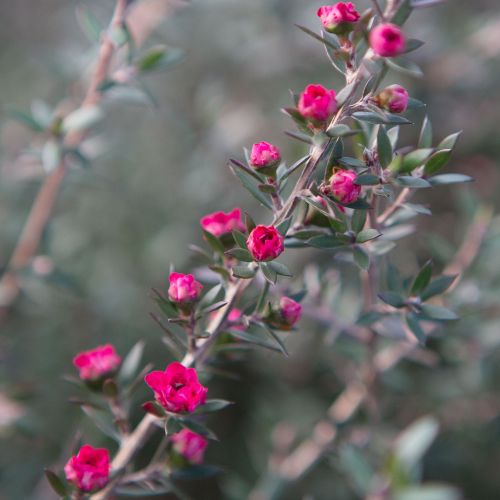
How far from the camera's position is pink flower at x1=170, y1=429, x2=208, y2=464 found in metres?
0.86

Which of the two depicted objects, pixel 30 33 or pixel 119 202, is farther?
pixel 30 33

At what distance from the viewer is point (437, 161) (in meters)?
0.79

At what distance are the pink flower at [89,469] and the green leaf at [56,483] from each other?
31 millimetres

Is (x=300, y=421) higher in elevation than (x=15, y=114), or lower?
lower

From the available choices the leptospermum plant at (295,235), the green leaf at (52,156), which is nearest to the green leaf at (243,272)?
the leptospermum plant at (295,235)

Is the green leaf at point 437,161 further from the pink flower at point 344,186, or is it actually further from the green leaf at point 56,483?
the green leaf at point 56,483

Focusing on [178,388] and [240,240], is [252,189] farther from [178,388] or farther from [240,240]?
[178,388]

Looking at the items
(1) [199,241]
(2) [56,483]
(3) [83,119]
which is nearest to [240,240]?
(2) [56,483]

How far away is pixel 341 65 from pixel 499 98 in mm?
1949

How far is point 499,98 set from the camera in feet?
8.09

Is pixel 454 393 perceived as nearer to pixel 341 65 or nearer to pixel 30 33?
pixel 341 65

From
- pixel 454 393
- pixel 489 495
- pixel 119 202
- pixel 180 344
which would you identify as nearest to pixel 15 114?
pixel 180 344

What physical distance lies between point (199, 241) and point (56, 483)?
4.36 feet

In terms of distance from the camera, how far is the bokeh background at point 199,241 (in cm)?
148
